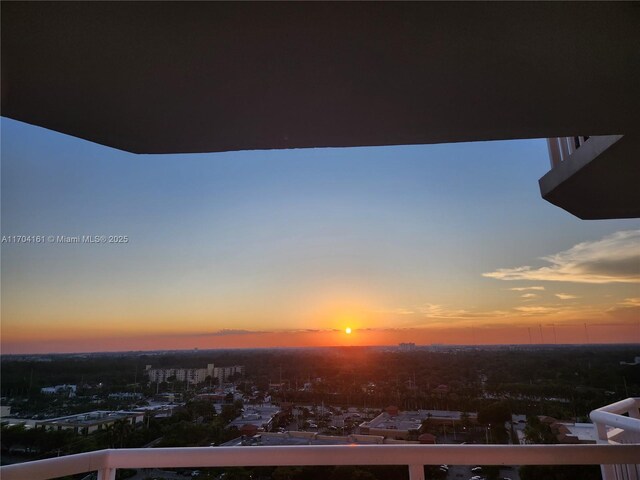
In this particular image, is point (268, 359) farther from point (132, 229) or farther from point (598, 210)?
point (598, 210)

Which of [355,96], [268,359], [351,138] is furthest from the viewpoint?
[268,359]

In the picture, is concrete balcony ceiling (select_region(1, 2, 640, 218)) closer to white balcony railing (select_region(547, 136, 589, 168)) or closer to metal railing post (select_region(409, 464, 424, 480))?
white balcony railing (select_region(547, 136, 589, 168))

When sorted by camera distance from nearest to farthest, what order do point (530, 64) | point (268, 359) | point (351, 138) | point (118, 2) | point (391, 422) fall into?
point (118, 2) → point (530, 64) → point (351, 138) → point (391, 422) → point (268, 359)

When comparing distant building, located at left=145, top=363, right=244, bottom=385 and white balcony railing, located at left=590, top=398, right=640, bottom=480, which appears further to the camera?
distant building, located at left=145, top=363, right=244, bottom=385

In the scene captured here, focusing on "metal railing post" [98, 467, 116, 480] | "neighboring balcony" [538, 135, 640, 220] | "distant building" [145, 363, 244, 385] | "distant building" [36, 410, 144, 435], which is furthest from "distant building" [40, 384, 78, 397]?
"neighboring balcony" [538, 135, 640, 220]

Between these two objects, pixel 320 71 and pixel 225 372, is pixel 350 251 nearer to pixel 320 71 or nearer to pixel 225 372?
pixel 225 372

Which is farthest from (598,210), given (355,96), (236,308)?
(236,308)
